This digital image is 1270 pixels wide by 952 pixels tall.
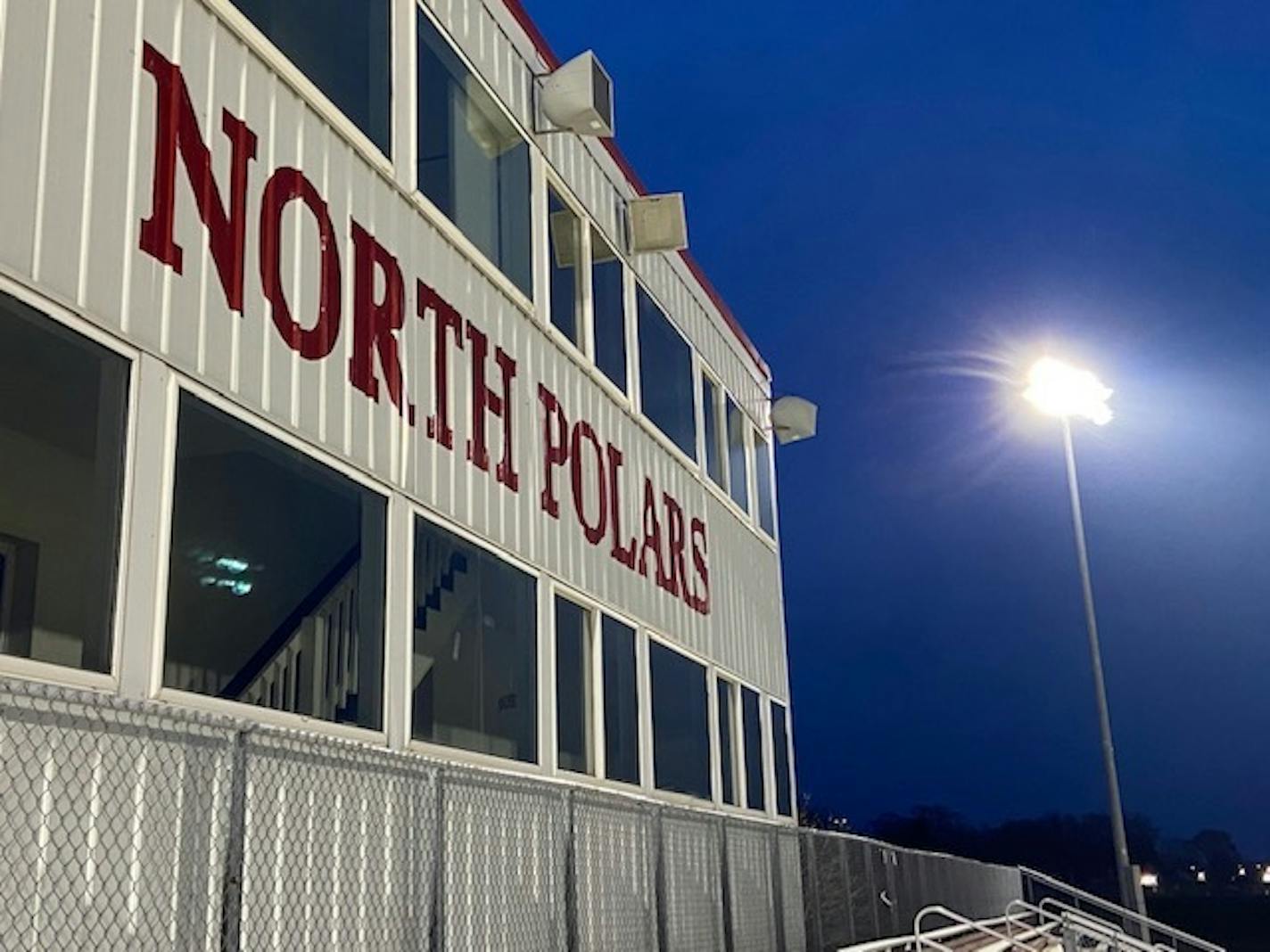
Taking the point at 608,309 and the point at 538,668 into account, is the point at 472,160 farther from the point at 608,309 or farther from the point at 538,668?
the point at 538,668

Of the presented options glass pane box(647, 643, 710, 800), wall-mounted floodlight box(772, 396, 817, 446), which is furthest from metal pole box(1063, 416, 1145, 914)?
glass pane box(647, 643, 710, 800)

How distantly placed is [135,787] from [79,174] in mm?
2030

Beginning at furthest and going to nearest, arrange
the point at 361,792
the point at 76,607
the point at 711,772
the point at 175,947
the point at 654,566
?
1. the point at 711,772
2. the point at 654,566
3. the point at 361,792
4. the point at 76,607
5. the point at 175,947

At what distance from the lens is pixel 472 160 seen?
342 inches

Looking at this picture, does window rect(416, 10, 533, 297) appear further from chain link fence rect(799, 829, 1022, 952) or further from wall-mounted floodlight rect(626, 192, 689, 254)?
chain link fence rect(799, 829, 1022, 952)

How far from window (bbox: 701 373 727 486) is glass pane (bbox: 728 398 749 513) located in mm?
424

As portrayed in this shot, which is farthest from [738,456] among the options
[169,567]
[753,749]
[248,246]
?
[169,567]

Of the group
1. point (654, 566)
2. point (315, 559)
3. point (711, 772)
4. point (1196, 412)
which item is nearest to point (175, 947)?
point (315, 559)

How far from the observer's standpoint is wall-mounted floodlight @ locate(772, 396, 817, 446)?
16594 mm

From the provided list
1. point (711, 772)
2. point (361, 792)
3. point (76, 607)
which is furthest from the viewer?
point (711, 772)

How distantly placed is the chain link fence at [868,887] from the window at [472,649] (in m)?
3.20

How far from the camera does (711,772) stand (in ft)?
39.7

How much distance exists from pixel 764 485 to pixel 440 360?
9179mm

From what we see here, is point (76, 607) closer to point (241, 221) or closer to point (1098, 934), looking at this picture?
point (241, 221)
